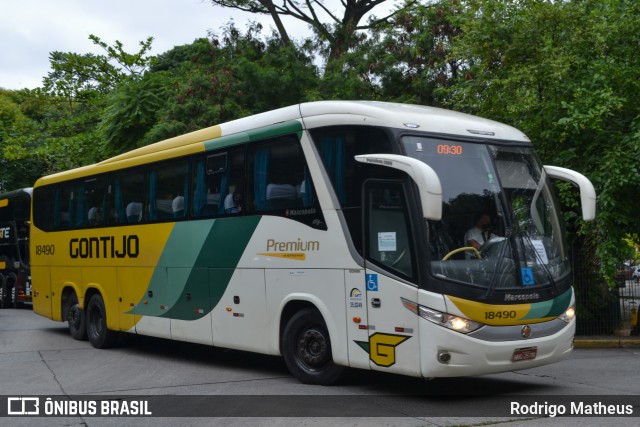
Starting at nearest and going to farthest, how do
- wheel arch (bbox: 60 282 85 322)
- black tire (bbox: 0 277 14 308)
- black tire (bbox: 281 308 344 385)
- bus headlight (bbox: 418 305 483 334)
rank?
bus headlight (bbox: 418 305 483 334)
black tire (bbox: 281 308 344 385)
wheel arch (bbox: 60 282 85 322)
black tire (bbox: 0 277 14 308)

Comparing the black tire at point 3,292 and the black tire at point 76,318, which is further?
the black tire at point 3,292

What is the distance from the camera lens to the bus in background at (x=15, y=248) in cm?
2706

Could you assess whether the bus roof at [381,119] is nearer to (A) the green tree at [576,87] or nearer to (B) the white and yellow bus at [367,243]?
(B) the white and yellow bus at [367,243]

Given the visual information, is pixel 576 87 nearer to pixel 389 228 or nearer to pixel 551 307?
pixel 551 307

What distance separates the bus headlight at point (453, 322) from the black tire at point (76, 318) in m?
9.41

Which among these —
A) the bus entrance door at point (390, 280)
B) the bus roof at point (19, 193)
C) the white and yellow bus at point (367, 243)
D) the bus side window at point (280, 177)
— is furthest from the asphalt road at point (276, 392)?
the bus roof at point (19, 193)

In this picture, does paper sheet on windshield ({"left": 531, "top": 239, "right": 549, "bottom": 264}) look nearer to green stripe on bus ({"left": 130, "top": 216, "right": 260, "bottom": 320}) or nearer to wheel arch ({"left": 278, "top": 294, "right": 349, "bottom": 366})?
wheel arch ({"left": 278, "top": 294, "right": 349, "bottom": 366})

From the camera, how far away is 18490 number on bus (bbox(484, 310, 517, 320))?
8.78 metres

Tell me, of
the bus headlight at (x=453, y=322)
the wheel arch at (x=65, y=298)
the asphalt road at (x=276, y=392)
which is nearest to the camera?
the asphalt road at (x=276, y=392)

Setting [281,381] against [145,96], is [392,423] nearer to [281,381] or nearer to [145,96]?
[281,381]

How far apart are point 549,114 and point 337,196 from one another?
7266 millimetres

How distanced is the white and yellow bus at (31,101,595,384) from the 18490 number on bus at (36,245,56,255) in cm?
490

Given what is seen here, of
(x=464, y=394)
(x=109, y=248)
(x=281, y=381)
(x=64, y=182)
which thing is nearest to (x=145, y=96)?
(x=64, y=182)

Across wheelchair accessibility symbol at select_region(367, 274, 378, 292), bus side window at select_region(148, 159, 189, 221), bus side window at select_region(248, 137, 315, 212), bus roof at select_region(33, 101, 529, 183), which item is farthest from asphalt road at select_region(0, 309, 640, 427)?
bus roof at select_region(33, 101, 529, 183)
